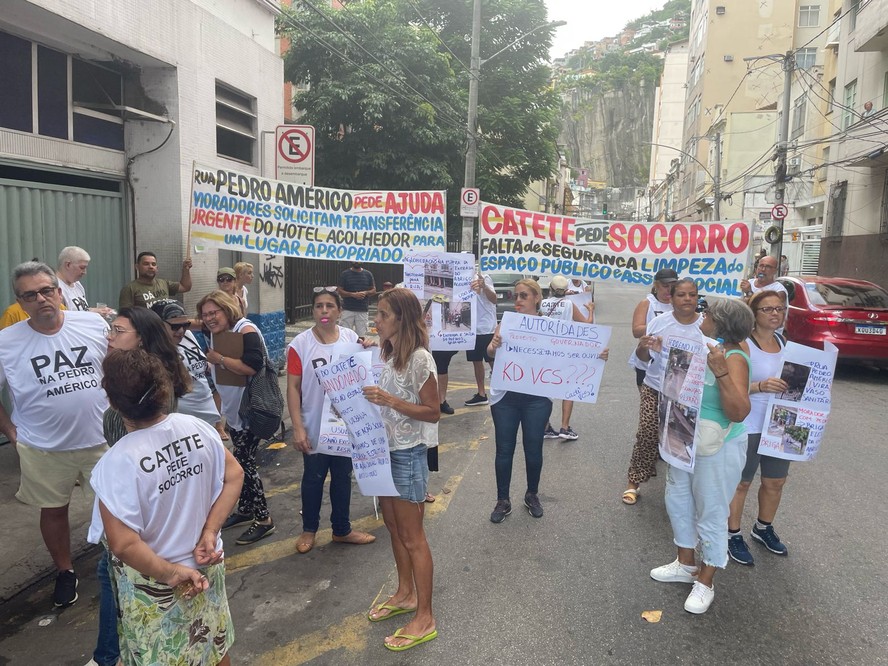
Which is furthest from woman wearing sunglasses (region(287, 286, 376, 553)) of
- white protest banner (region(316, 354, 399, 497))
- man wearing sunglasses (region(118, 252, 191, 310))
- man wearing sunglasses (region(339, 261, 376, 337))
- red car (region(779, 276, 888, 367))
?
red car (region(779, 276, 888, 367))

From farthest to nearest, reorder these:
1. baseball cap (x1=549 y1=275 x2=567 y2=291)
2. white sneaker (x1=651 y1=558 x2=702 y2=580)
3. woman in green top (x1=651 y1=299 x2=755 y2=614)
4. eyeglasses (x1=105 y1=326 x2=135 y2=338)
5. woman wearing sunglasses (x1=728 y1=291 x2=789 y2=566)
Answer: baseball cap (x1=549 y1=275 x2=567 y2=291), woman wearing sunglasses (x1=728 y1=291 x2=789 y2=566), white sneaker (x1=651 y1=558 x2=702 y2=580), woman in green top (x1=651 y1=299 x2=755 y2=614), eyeglasses (x1=105 y1=326 x2=135 y2=338)

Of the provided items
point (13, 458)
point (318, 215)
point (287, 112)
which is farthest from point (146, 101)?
point (287, 112)

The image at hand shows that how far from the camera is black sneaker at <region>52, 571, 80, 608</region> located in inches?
141

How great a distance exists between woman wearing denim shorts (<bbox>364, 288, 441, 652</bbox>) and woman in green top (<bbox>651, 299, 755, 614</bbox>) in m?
1.47

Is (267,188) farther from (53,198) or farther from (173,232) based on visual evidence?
(53,198)

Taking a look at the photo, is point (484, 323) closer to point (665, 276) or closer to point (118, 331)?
point (665, 276)

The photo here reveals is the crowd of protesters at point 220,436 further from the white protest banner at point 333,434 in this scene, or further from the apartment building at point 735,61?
the apartment building at point 735,61

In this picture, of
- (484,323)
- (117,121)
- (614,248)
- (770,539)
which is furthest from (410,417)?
(117,121)

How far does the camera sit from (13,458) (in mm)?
5762

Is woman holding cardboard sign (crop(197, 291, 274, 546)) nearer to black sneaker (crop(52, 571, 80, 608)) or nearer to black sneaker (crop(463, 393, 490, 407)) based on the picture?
black sneaker (crop(52, 571, 80, 608))

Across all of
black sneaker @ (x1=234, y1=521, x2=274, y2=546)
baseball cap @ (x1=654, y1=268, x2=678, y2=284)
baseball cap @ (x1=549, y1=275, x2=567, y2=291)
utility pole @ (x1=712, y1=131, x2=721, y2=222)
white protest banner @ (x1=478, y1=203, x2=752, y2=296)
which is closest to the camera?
black sneaker @ (x1=234, y1=521, x2=274, y2=546)

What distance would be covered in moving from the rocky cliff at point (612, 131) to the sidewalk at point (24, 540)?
5018 inches

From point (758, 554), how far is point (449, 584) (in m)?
2.05

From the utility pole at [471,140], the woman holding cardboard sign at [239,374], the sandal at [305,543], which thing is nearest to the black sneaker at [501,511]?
the sandal at [305,543]
